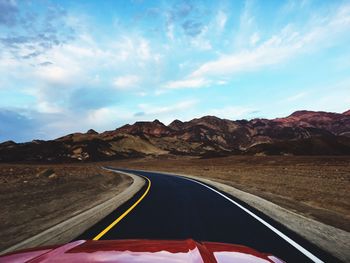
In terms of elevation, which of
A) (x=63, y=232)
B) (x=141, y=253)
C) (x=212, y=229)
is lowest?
(x=212, y=229)

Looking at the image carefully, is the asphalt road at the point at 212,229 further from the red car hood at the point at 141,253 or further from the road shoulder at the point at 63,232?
the red car hood at the point at 141,253

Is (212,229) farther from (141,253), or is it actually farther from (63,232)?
(141,253)

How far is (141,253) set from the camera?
362 cm

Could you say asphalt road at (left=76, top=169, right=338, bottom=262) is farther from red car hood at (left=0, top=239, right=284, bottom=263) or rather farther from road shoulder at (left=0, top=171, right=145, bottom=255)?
red car hood at (left=0, top=239, right=284, bottom=263)

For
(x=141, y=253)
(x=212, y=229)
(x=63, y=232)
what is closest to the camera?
(x=141, y=253)

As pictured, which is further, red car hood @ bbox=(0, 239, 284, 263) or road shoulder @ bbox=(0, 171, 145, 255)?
road shoulder @ bbox=(0, 171, 145, 255)

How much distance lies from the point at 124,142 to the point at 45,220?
178 meters

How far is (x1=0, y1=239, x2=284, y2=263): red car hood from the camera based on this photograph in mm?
3408

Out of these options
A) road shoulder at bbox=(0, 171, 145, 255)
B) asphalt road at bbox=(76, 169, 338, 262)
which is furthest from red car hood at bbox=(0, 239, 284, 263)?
road shoulder at bbox=(0, 171, 145, 255)

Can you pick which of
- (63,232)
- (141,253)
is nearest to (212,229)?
(63,232)

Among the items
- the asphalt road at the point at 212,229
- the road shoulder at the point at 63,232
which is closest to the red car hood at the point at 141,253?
the asphalt road at the point at 212,229

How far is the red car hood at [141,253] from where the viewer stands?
3408 mm

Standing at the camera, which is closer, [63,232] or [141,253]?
[141,253]

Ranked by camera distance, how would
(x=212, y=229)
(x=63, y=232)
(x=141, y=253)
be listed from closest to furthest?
(x=141, y=253), (x=63, y=232), (x=212, y=229)
